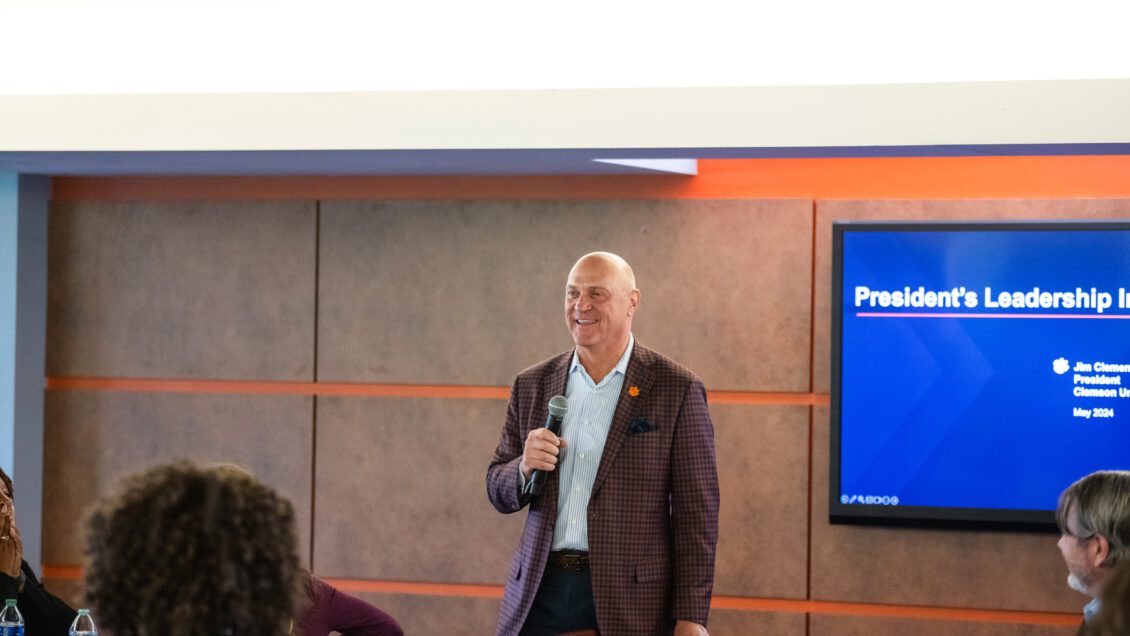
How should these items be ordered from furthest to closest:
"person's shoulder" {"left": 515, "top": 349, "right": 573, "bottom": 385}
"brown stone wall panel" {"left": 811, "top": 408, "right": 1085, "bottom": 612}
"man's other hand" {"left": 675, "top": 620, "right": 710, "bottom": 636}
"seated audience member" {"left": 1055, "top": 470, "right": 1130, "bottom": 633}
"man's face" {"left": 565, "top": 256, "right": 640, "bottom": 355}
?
"brown stone wall panel" {"left": 811, "top": 408, "right": 1085, "bottom": 612} < "person's shoulder" {"left": 515, "top": 349, "right": 573, "bottom": 385} < "man's face" {"left": 565, "top": 256, "right": 640, "bottom": 355} < "man's other hand" {"left": 675, "top": 620, "right": 710, "bottom": 636} < "seated audience member" {"left": 1055, "top": 470, "right": 1130, "bottom": 633}

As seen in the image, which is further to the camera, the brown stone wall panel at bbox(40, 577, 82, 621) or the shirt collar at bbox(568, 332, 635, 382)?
the brown stone wall panel at bbox(40, 577, 82, 621)

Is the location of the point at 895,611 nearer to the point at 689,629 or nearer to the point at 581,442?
the point at 689,629

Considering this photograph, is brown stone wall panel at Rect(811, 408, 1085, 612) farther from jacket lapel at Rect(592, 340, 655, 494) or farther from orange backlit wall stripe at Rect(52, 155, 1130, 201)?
jacket lapel at Rect(592, 340, 655, 494)

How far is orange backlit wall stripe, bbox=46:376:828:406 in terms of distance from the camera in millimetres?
5113

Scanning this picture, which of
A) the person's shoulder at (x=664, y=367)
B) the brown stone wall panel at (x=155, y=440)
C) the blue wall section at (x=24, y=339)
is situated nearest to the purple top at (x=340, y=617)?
the person's shoulder at (x=664, y=367)

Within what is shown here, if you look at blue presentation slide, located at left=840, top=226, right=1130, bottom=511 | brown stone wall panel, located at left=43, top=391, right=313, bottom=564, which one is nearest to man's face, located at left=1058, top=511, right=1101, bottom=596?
blue presentation slide, located at left=840, top=226, right=1130, bottom=511

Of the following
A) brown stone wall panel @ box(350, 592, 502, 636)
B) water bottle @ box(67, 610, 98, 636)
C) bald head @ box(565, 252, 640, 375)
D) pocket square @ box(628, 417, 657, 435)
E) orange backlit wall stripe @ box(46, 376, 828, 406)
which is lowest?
brown stone wall panel @ box(350, 592, 502, 636)

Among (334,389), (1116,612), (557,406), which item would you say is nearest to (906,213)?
(557,406)

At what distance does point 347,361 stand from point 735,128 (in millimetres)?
2043

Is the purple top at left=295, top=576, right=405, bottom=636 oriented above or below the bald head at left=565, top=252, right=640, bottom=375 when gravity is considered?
below

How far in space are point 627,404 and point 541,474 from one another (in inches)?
13.4

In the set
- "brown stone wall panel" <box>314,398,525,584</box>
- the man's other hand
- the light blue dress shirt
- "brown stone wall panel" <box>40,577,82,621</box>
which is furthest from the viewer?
"brown stone wall panel" <box>40,577,82,621</box>

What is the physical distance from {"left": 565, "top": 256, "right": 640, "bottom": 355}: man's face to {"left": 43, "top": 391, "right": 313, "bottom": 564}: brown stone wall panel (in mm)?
1879

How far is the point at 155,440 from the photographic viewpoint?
5.58 meters
